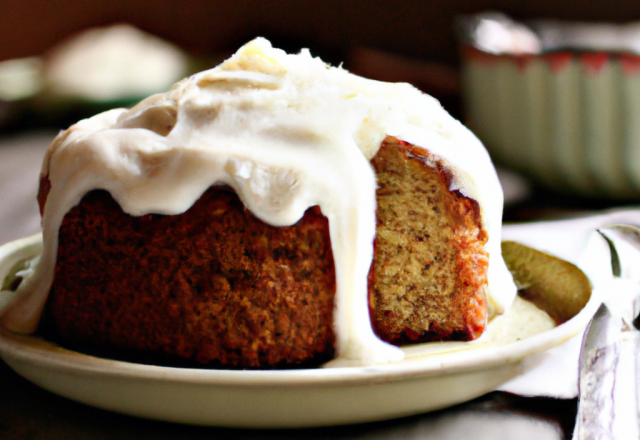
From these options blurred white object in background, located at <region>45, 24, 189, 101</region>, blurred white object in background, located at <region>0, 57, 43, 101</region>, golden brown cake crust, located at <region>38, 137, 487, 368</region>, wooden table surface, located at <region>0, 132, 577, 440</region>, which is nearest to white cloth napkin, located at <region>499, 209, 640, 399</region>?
wooden table surface, located at <region>0, 132, 577, 440</region>

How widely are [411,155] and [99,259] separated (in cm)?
35

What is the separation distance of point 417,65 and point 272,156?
2.34 m

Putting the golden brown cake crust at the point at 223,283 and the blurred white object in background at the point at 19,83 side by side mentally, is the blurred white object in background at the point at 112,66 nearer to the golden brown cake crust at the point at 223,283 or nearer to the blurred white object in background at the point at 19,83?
the blurred white object in background at the point at 19,83

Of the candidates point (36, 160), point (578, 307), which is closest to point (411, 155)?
point (578, 307)

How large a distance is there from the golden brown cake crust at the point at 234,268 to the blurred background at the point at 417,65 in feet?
2.57

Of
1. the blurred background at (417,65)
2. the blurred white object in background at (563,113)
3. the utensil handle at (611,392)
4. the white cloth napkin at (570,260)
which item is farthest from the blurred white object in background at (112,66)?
the utensil handle at (611,392)

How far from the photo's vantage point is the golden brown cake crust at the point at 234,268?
65 cm

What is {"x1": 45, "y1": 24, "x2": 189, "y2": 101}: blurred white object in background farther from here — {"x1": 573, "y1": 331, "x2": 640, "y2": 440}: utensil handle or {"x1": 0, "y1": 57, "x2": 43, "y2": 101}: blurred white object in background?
{"x1": 573, "y1": 331, "x2": 640, "y2": 440}: utensil handle

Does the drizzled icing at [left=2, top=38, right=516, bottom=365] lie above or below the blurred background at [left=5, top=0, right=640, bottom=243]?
above

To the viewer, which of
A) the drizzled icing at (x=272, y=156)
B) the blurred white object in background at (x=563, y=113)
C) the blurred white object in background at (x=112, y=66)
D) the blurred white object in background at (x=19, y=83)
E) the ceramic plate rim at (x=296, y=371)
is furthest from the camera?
the blurred white object in background at (x=19, y=83)

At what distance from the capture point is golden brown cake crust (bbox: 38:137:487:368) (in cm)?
65

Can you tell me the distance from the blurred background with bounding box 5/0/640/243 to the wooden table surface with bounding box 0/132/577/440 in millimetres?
813

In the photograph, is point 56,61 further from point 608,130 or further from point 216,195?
point 216,195

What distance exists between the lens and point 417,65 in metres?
2.85
